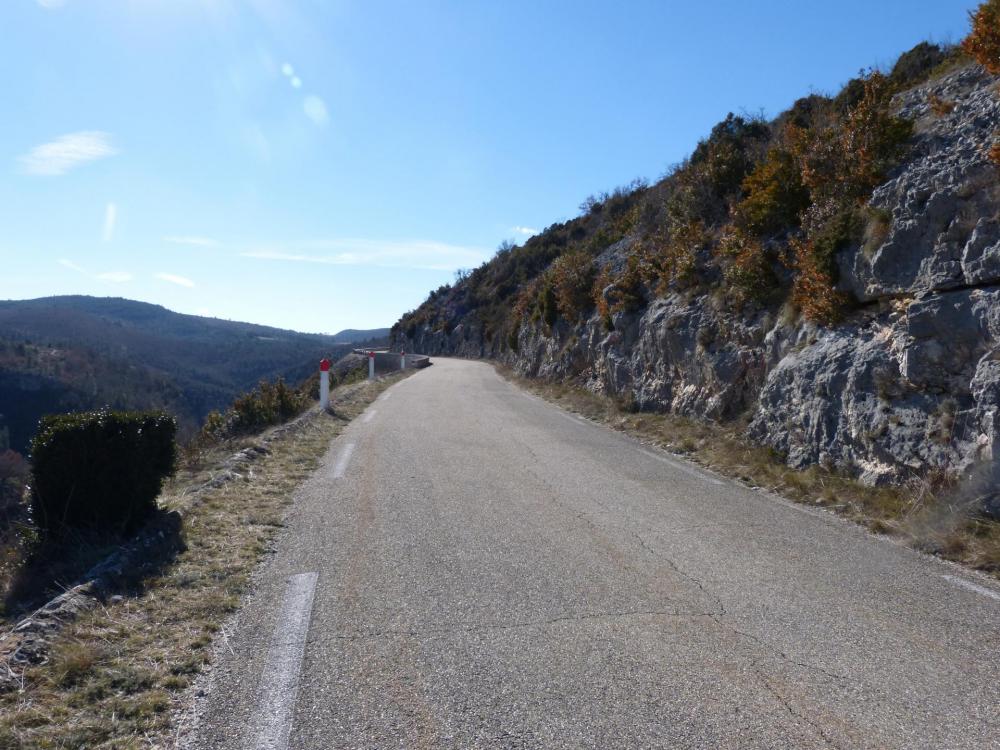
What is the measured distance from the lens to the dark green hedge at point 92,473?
5.55 metres

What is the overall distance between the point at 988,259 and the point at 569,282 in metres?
17.6

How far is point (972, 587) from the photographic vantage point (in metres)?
4.80

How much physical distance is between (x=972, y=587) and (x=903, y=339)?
12.4 ft

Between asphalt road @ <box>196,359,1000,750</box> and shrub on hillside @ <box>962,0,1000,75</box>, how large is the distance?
6366 millimetres

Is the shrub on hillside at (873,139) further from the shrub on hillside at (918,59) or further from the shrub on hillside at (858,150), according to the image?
the shrub on hillside at (918,59)

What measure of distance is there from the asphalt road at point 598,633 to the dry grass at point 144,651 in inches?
8.4

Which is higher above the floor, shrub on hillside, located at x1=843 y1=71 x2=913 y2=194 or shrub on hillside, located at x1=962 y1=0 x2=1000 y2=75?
shrub on hillside, located at x1=962 y1=0 x2=1000 y2=75

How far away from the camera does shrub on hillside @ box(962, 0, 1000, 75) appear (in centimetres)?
850

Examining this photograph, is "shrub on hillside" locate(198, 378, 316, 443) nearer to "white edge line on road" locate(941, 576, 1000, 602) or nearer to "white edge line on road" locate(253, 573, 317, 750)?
"white edge line on road" locate(253, 573, 317, 750)

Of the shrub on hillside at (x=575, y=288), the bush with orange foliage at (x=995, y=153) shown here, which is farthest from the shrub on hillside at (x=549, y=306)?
the bush with orange foliage at (x=995, y=153)

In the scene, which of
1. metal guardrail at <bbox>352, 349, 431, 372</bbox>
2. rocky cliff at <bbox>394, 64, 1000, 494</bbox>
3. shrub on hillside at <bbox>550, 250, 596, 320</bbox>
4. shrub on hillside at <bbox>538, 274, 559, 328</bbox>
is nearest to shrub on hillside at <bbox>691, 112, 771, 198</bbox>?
rocky cliff at <bbox>394, 64, 1000, 494</bbox>

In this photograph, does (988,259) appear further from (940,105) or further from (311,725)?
(311,725)

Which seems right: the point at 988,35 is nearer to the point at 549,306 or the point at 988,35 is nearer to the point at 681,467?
the point at 681,467

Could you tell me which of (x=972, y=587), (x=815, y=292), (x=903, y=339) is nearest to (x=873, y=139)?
(x=815, y=292)
